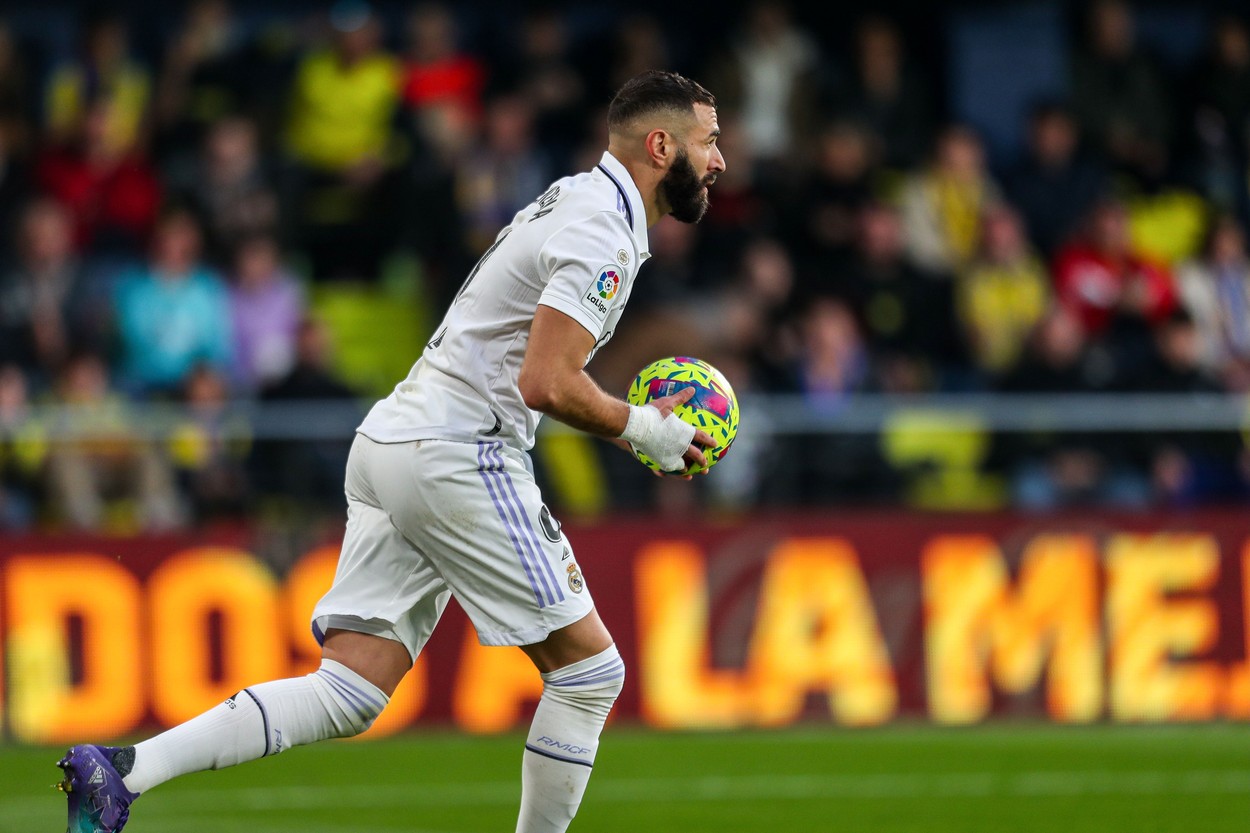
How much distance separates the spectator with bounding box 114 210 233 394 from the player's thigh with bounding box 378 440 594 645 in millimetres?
6672

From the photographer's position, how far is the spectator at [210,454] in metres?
11.1

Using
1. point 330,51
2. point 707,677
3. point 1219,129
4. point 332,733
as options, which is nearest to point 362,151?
point 330,51

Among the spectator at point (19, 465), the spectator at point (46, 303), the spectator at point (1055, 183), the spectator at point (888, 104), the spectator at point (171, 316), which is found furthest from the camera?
the spectator at point (888, 104)

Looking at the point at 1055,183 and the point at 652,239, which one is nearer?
the point at 652,239

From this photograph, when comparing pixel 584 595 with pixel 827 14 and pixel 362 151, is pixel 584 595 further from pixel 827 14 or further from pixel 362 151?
pixel 827 14

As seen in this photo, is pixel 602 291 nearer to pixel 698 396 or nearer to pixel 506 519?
pixel 698 396

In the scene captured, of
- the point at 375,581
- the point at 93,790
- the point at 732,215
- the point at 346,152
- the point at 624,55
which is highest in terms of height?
the point at 624,55

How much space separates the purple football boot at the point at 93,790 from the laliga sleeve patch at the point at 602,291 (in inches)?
68.7

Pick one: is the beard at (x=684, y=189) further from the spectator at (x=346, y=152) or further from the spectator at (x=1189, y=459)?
the spectator at (x=346, y=152)

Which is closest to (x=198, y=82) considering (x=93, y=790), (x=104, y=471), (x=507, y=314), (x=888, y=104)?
(x=104, y=471)

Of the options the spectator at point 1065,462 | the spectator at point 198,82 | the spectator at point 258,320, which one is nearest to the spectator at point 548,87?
the spectator at point 198,82

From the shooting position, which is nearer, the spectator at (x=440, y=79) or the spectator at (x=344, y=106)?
the spectator at (x=344, y=106)

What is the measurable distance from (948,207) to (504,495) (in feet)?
28.7

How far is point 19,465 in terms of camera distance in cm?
1103
